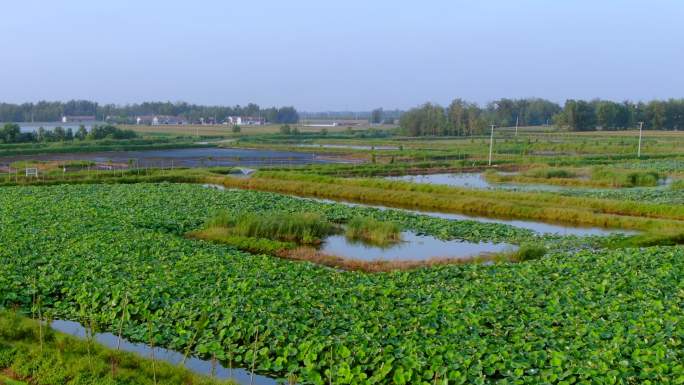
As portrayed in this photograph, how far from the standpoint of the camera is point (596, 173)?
33.6 metres

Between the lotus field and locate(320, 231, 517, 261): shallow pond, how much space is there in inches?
92.1

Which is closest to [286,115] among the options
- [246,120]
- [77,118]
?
[246,120]

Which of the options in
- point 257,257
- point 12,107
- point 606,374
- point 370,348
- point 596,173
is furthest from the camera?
point 12,107

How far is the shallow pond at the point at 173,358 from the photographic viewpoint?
8977 mm

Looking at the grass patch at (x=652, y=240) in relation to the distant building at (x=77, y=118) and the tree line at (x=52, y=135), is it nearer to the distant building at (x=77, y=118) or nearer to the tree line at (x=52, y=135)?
the tree line at (x=52, y=135)

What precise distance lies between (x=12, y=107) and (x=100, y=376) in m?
149

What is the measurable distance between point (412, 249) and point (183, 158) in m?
32.1

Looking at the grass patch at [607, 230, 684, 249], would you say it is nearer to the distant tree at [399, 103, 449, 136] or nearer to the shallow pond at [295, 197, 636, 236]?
the shallow pond at [295, 197, 636, 236]

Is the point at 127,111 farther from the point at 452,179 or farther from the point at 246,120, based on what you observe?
the point at 452,179

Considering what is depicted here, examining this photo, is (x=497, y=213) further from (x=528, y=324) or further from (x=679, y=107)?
(x=679, y=107)

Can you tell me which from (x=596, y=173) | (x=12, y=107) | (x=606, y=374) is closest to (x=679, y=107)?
(x=596, y=173)

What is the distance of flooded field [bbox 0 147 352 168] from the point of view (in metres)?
42.7

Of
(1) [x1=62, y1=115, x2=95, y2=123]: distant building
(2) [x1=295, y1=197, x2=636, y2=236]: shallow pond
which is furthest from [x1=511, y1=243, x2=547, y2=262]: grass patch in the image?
(1) [x1=62, y1=115, x2=95, y2=123]: distant building

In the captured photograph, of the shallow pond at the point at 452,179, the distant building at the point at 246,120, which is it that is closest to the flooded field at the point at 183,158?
the shallow pond at the point at 452,179
